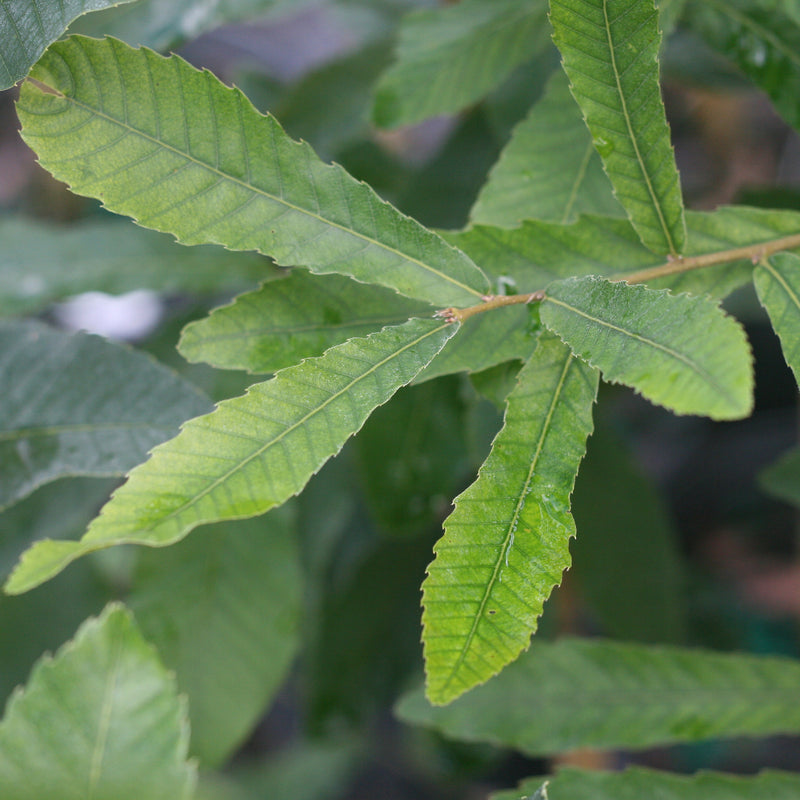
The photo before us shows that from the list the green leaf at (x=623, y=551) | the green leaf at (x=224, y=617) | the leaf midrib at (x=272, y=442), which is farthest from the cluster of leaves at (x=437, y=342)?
the green leaf at (x=623, y=551)

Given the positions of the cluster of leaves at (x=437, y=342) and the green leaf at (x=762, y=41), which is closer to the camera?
the cluster of leaves at (x=437, y=342)

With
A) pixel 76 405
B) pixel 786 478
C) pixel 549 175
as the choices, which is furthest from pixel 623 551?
pixel 76 405

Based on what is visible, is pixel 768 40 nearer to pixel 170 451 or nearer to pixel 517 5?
pixel 517 5

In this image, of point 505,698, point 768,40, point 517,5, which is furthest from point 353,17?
point 505,698

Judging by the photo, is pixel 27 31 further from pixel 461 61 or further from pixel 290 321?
pixel 461 61

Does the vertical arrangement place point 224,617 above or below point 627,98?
below

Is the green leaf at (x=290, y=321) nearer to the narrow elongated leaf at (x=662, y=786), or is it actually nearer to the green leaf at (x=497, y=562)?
the green leaf at (x=497, y=562)
